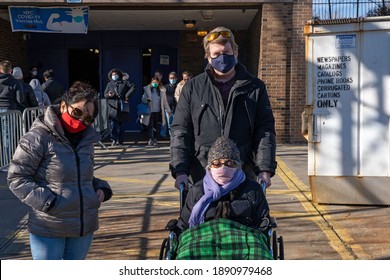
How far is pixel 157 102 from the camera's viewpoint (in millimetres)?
Answer: 14148

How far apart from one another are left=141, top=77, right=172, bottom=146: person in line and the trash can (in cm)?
692

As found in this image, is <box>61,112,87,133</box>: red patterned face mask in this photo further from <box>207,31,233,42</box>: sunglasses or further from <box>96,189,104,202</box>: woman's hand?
<box>207,31,233,42</box>: sunglasses

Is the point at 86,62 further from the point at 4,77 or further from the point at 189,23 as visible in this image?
the point at 4,77

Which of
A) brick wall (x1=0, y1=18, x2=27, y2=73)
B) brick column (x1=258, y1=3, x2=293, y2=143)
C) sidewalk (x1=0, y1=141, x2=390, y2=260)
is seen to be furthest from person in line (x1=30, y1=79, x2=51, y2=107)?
brick column (x1=258, y1=3, x2=293, y2=143)

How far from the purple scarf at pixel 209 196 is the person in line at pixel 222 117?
0.41 m

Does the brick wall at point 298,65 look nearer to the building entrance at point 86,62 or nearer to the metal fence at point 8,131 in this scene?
the metal fence at point 8,131

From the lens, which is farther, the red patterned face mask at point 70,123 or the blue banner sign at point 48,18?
the blue banner sign at point 48,18

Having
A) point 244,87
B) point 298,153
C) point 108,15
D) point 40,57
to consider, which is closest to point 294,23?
point 298,153

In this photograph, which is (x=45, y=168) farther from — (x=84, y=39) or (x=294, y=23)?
(x=84, y=39)

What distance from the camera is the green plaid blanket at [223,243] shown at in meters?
3.37

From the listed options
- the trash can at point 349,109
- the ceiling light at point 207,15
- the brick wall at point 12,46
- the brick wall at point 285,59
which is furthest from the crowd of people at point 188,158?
the brick wall at point 12,46

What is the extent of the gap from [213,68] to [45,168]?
1480 mm

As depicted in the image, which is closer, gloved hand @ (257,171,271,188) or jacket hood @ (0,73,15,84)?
gloved hand @ (257,171,271,188)

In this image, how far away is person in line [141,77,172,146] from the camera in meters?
14.1
